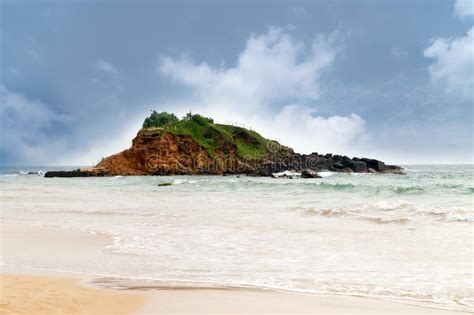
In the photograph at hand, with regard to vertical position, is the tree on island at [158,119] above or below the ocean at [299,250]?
above

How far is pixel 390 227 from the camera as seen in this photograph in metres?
12.0

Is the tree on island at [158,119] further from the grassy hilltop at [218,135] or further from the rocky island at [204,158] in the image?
the rocky island at [204,158]

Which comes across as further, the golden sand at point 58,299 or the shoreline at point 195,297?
the shoreline at point 195,297

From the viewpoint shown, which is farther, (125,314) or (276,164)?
(276,164)

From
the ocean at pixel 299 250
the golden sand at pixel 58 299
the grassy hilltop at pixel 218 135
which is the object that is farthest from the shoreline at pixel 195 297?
the grassy hilltop at pixel 218 135

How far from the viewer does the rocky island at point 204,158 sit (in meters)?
78.9

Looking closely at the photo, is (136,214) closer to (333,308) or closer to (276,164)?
(333,308)

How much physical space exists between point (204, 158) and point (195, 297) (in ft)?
258

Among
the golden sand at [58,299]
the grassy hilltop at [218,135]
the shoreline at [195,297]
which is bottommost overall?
the shoreline at [195,297]

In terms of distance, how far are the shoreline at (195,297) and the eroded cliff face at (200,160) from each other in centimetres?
6372

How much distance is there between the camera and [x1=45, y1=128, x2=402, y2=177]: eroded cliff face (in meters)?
78.8

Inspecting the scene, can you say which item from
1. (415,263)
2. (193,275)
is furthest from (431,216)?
(193,275)

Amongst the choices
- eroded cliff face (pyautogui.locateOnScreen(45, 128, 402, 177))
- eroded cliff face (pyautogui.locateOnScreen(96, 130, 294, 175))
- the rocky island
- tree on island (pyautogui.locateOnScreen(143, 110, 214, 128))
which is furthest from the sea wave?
tree on island (pyautogui.locateOnScreen(143, 110, 214, 128))

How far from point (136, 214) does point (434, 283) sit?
12.6m
